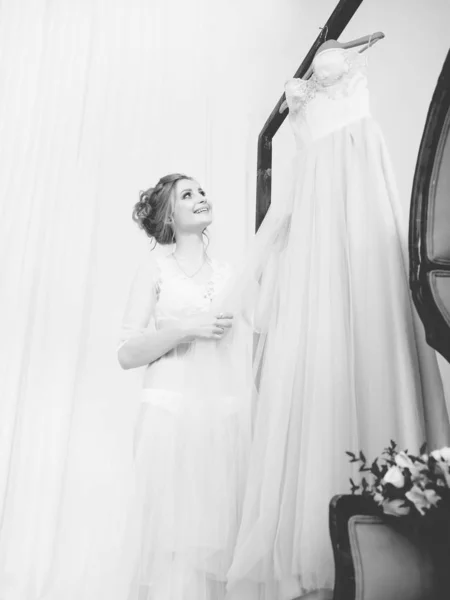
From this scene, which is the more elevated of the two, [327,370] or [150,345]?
[150,345]

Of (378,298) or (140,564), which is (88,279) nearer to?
(140,564)

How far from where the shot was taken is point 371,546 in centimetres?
93

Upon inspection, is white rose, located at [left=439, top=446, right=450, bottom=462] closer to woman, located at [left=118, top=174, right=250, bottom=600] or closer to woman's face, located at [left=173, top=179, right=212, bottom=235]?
woman, located at [left=118, top=174, right=250, bottom=600]

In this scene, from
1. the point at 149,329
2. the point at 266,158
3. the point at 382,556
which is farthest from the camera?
the point at 266,158

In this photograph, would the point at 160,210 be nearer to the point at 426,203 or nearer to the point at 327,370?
the point at 327,370

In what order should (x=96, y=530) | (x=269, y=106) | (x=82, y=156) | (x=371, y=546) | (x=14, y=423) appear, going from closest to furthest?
(x=371, y=546)
(x=96, y=530)
(x=14, y=423)
(x=82, y=156)
(x=269, y=106)

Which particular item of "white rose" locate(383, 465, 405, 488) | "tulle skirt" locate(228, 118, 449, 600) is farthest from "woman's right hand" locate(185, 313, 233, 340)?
"white rose" locate(383, 465, 405, 488)

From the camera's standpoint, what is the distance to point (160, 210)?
2.24 metres

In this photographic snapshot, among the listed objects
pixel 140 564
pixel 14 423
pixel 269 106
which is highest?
pixel 269 106

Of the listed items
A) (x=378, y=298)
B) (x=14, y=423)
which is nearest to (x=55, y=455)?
(x=14, y=423)

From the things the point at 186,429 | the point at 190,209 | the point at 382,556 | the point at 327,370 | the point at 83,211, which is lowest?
the point at 382,556

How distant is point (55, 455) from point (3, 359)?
0.44 metres

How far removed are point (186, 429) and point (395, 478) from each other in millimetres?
809

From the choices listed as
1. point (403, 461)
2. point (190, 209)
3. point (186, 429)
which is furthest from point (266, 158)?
point (403, 461)
